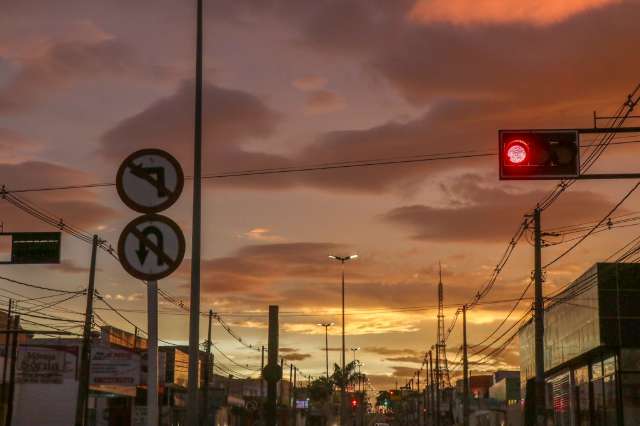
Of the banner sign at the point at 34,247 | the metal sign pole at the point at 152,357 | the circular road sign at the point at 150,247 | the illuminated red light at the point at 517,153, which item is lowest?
the metal sign pole at the point at 152,357

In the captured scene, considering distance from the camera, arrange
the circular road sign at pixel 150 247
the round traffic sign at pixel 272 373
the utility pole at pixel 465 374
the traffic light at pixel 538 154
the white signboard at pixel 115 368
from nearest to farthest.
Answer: the circular road sign at pixel 150 247 → the traffic light at pixel 538 154 → the round traffic sign at pixel 272 373 → the white signboard at pixel 115 368 → the utility pole at pixel 465 374

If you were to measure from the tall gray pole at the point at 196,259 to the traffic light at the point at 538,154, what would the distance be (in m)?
5.15

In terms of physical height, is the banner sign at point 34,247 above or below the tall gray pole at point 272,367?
above

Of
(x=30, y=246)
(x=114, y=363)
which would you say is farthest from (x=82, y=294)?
Result: (x=30, y=246)

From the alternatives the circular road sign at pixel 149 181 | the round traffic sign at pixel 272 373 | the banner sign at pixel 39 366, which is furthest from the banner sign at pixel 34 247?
the circular road sign at pixel 149 181

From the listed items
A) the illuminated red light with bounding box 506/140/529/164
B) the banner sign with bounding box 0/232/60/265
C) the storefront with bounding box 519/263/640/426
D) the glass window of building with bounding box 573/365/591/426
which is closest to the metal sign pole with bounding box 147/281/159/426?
the illuminated red light with bounding box 506/140/529/164

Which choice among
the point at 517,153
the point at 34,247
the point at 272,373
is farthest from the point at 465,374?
the point at 517,153

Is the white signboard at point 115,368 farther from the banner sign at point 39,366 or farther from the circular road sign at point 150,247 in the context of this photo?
the circular road sign at point 150,247

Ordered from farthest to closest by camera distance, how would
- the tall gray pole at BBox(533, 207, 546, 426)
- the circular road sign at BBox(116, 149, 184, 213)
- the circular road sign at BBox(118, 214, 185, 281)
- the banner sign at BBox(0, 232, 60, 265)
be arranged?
the tall gray pole at BBox(533, 207, 546, 426) → the banner sign at BBox(0, 232, 60, 265) → the circular road sign at BBox(116, 149, 184, 213) → the circular road sign at BBox(118, 214, 185, 281)

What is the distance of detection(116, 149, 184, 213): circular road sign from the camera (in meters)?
9.58

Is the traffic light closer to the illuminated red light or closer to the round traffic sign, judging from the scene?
the illuminated red light

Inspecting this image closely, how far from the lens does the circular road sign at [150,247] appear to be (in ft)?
30.7

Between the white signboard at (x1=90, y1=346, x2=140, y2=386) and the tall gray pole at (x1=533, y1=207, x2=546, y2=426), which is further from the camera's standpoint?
the white signboard at (x1=90, y1=346, x2=140, y2=386)

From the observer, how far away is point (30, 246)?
3569 cm
